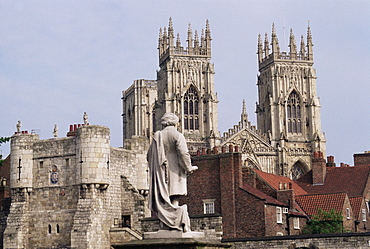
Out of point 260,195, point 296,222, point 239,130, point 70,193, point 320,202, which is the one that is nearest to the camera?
point 260,195

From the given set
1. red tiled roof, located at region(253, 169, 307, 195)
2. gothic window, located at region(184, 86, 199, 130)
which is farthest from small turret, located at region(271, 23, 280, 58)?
red tiled roof, located at region(253, 169, 307, 195)

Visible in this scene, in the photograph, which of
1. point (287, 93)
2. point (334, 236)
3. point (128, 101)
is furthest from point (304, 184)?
point (128, 101)

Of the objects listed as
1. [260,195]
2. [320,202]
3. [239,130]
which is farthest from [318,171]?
[239,130]

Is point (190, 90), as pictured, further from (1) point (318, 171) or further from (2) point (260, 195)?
(2) point (260, 195)

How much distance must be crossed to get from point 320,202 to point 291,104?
56012mm

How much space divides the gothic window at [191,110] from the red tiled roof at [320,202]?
5045 centimetres

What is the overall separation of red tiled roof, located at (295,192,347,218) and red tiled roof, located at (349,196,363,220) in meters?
3.14

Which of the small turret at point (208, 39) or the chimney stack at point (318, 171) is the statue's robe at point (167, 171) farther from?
the small turret at point (208, 39)

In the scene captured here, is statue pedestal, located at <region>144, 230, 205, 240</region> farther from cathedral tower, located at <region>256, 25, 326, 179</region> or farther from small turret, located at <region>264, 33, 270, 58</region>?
small turret, located at <region>264, 33, 270, 58</region>

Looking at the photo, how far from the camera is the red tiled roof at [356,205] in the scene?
1893 inches

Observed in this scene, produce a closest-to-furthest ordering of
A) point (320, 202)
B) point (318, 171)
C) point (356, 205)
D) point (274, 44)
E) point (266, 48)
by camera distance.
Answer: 1. point (320, 202)
2. point (356, 205)
3. point (318, 171)
4. point (274, 44)
5. point (266, 48)

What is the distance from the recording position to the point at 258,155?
307 ft

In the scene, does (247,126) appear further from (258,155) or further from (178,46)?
(178,46)

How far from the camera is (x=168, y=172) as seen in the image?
12.0 metres
